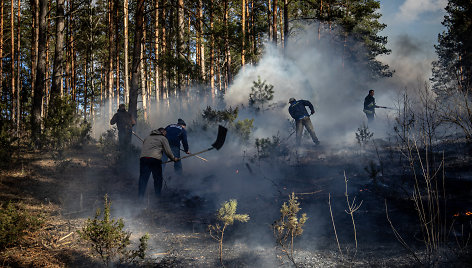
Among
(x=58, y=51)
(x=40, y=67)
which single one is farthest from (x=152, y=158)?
(x=58, y=51)

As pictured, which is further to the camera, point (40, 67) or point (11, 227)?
point (40, 67)

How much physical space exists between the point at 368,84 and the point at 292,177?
2471 cm

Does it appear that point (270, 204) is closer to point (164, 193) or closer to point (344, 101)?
point (164, 193)

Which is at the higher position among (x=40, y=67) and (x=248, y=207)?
(x=40, y=67)

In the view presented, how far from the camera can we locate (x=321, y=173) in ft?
27.1

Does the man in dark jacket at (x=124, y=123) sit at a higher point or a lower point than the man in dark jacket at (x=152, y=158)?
higher

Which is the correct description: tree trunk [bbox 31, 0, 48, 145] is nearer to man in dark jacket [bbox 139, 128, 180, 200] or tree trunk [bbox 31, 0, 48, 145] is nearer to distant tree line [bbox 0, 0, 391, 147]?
distant tree line [bbox 0, 0, 391, 147]

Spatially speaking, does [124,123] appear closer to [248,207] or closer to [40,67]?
[40,67]

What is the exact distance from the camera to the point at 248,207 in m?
6.39

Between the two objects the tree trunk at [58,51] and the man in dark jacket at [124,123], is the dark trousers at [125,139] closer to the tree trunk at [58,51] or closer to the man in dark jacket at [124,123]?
the man in dark jacket at [124,123]

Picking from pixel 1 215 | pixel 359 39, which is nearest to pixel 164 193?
pixel 1 215

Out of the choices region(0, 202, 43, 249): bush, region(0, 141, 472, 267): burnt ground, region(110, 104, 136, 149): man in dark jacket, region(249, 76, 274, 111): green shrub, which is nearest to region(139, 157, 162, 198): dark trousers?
region(0, 141, 472, 267): burnt ground

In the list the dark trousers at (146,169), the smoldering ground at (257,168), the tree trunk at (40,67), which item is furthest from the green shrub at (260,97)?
the dark trousers at (146,169)

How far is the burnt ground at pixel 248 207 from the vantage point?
3.88 m
